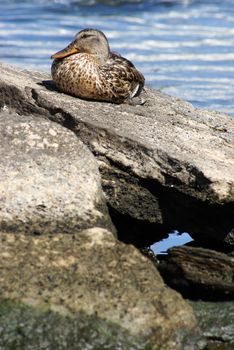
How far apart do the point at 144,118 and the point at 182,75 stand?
5690 mm

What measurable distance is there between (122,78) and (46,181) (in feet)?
6.68

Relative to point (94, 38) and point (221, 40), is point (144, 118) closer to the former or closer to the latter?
point (94, 38)

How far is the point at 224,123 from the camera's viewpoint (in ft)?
28.5

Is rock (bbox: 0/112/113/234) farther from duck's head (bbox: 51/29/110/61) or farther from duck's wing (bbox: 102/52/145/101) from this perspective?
duck's head (bbox: 51/29/110/61)

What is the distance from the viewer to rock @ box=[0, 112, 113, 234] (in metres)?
6.46

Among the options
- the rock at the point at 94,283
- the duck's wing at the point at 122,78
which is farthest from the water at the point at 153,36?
the rock at the point at 94,283

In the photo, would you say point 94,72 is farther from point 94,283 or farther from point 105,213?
point 94,283

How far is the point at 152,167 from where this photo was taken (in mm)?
7254

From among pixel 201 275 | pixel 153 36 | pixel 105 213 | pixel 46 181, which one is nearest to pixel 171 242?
pixel 105 213

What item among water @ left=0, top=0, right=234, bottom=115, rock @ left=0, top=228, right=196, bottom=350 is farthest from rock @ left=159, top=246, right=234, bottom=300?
water @ left=0, top=0, right=234, bottom=115

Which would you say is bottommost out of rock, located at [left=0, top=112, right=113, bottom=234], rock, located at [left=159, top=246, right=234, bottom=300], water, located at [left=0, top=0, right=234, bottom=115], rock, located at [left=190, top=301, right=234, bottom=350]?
water, located at [left=0, top=0, right=234, bottom=115]

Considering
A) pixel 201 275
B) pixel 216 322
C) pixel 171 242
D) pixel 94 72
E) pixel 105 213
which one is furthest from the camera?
pixel 94 72

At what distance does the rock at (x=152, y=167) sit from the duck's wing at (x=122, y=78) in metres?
0.44

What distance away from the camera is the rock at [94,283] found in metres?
5.76
